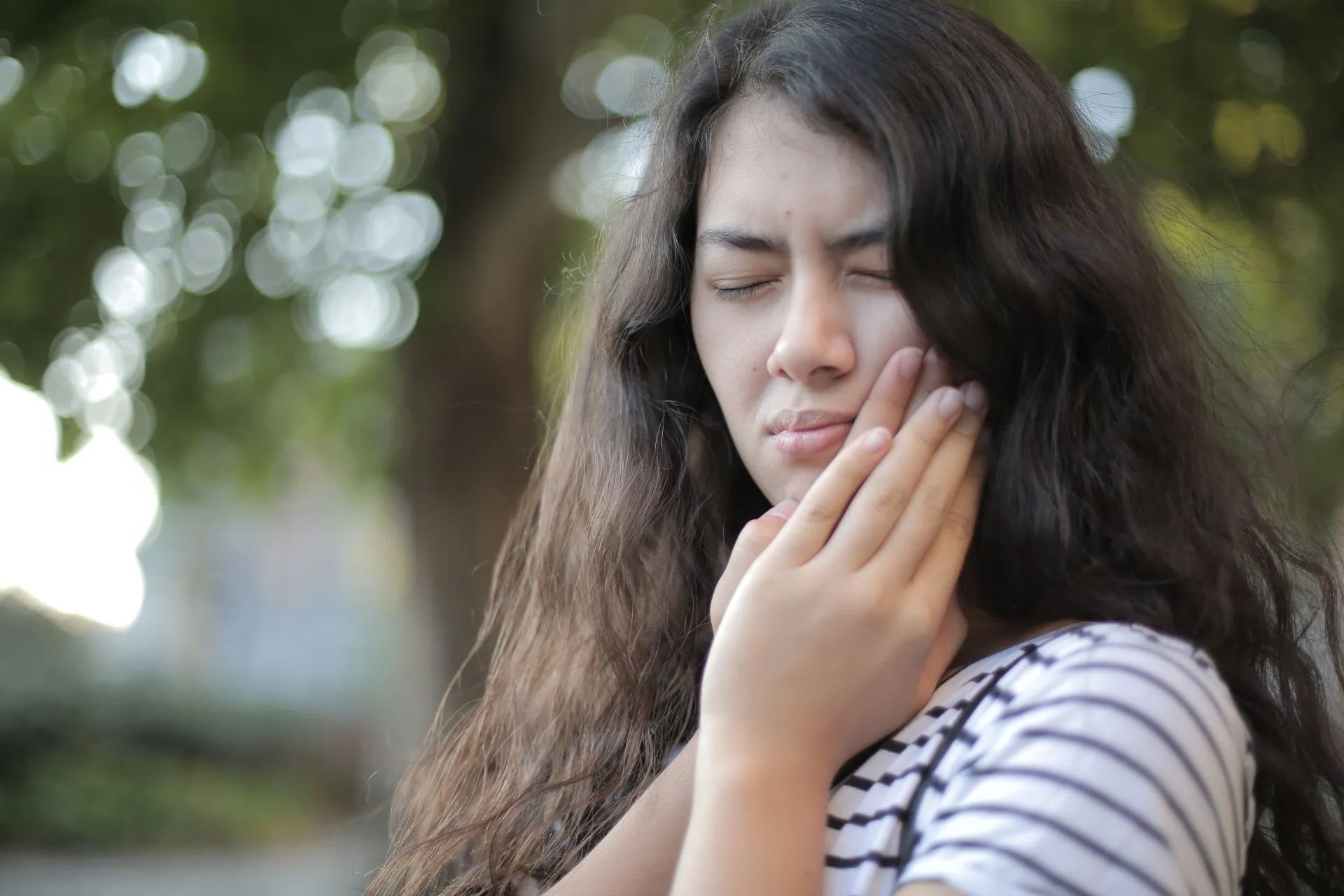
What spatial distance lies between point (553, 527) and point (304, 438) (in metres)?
7.03

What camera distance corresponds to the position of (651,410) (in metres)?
2.04

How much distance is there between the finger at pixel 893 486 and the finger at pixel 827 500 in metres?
0.01

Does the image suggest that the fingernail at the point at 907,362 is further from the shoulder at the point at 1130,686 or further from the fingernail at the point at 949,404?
the shoulder at the point at 1130,686

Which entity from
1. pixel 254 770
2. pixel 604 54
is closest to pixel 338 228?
pixel 604 54

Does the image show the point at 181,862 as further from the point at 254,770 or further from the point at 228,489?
the point at 228,489

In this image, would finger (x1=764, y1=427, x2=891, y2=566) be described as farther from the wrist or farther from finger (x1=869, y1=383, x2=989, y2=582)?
the wrist

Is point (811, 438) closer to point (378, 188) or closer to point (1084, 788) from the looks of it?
point (1084, 788)

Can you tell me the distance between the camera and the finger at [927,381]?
1521 millimetres

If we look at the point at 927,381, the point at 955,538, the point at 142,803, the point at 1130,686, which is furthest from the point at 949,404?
the point at 142,803

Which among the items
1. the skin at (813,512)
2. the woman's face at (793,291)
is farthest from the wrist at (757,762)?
the woman's face at (793,291)

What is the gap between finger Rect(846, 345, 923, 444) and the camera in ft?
4.96

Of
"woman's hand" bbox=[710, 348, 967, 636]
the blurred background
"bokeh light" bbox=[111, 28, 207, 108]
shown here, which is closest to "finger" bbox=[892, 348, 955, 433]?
"woman's hand" bbox=[710, 348, 967, 636]

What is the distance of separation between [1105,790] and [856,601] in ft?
1.18

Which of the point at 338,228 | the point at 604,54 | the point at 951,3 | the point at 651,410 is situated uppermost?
the point at 604,54
